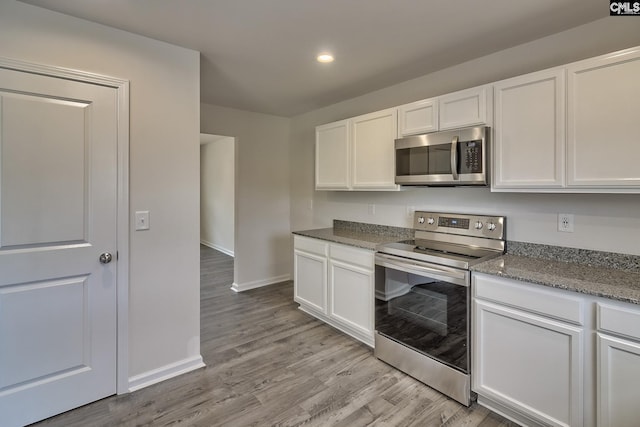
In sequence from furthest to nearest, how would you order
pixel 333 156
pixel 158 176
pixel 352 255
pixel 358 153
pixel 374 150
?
1. pixel 333 156
2. pixel 358 153
3. pixel 374 150
4. pixel 352 255
5. pixel 158 176

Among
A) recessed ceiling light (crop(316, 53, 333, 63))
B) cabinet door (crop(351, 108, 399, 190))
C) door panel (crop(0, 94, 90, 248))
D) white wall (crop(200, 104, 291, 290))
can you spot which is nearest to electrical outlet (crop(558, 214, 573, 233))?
cabinet door (crop(351, 108, 399, 190))

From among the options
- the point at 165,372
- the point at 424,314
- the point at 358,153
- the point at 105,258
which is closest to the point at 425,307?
the point at 424,314

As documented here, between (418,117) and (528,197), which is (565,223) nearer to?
(528,197)

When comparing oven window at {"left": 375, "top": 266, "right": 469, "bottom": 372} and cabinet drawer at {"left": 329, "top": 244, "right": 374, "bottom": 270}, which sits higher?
cabinet drawer at {"left": 329, "top": 244, "right": 374, "bottom": 270}

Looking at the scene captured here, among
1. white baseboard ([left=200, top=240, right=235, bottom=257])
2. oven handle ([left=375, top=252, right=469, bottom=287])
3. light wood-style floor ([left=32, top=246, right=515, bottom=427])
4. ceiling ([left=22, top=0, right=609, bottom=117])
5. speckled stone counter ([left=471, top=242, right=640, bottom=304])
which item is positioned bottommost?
light wood-style floor ([left=32, top=246, right=515, bottom=427])

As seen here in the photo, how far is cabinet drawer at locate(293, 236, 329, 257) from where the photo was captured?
315 cm

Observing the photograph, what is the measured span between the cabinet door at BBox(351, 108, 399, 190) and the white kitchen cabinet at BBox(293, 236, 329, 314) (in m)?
0.76

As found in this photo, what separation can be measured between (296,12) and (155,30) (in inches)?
38.4

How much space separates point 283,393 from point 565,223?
220 cm

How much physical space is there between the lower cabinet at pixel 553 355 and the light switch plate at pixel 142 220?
7.29ft

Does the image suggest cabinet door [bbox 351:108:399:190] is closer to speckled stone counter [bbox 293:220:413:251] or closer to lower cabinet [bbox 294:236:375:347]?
speckled stone counter [bbox 293:220:413:251]

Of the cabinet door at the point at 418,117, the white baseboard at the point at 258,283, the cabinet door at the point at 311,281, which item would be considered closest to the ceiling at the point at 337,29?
the cabinet door at the point at 418,117

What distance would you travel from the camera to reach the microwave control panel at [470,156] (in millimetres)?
2166

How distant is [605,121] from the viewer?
1.70 meters
